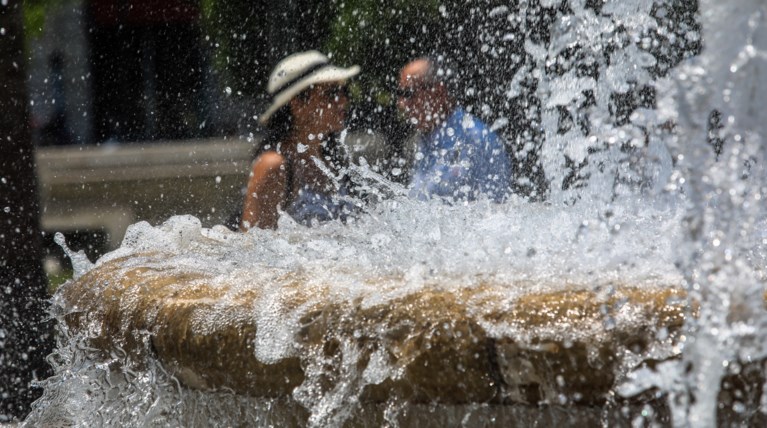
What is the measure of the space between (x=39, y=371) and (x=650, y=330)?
3528 mm

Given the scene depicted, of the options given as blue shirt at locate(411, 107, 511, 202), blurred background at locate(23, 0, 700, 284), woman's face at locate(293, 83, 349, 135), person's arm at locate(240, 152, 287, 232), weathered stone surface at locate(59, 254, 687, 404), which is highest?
blurred background at locate(23, 0, 700, 284)

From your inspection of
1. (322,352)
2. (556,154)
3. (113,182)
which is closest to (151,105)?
(113,182)

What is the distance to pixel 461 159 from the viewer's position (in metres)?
4.43

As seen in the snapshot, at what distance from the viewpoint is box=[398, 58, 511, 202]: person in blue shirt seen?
179 inches

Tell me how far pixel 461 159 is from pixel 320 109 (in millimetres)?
665

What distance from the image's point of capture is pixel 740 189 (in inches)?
64.2

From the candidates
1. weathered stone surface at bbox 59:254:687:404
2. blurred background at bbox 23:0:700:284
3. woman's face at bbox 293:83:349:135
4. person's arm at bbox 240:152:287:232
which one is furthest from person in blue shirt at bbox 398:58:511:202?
weathered stone surface at bbox 59:254:687:404

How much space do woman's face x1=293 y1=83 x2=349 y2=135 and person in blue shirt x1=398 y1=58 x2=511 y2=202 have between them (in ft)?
1.44

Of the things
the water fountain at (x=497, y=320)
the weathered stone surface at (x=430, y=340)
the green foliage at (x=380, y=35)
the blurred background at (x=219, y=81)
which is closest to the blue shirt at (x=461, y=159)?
the blurred background at (x=219, y=81)

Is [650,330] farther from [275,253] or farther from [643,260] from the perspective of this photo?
[275,253]

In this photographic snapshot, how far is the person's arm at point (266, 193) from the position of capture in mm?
4387

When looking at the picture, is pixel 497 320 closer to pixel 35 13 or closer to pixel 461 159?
pixel 461 159

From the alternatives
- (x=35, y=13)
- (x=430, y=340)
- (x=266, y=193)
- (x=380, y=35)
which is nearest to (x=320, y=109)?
(x=266, y=193)

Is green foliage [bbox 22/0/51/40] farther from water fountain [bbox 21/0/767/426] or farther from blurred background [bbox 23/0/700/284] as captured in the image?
water fountain [bbox 21/0/767/426]
